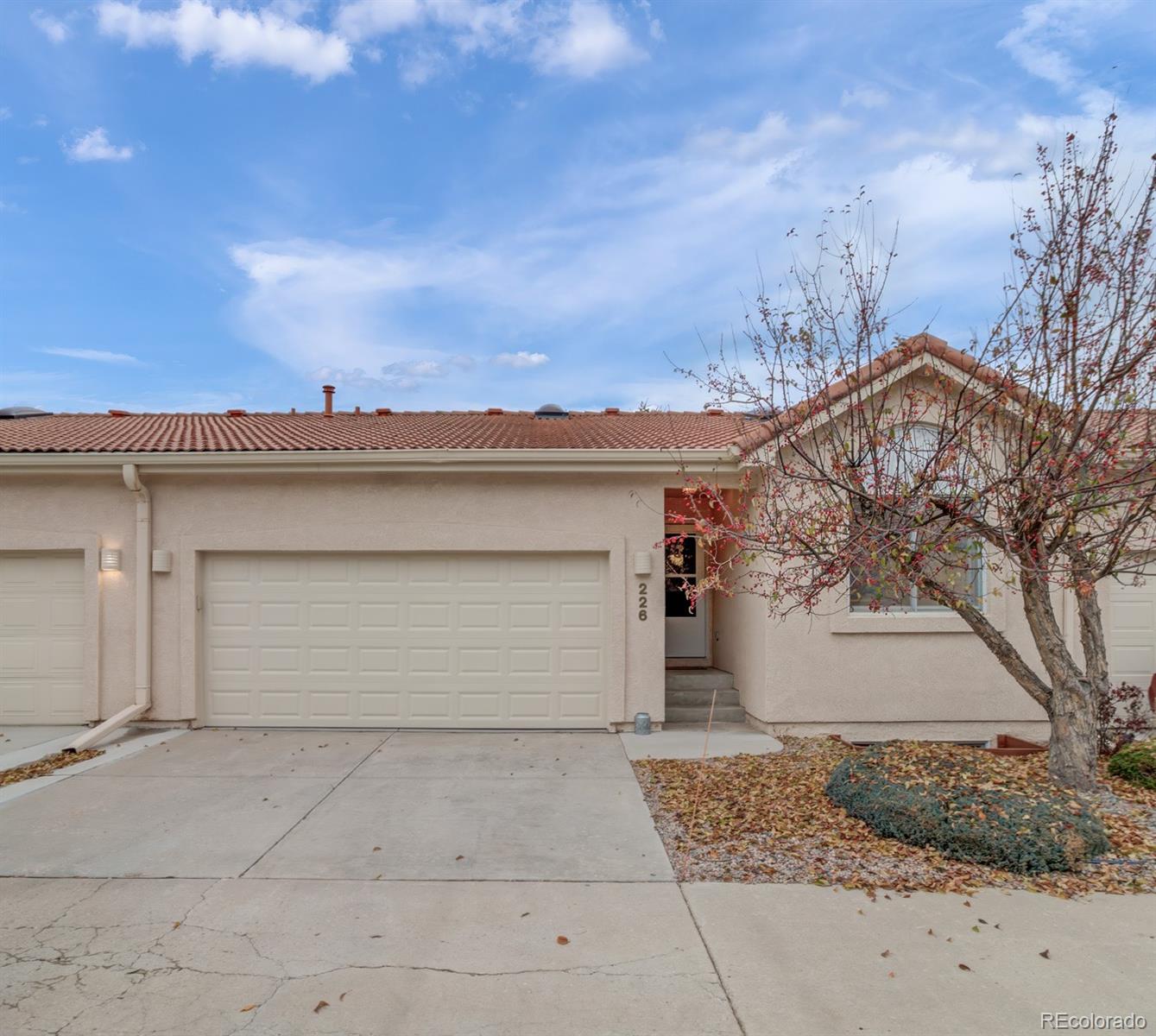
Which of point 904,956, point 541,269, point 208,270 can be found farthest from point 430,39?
point 904,956

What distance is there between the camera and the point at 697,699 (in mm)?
9500

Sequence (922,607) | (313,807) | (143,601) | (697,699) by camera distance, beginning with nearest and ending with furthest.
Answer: (313,807)
(922,607)
(143,601)
(697,699)

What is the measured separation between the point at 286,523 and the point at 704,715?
5.90 meters

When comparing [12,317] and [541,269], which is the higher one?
[541,269]

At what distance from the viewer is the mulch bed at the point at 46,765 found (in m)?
6.97

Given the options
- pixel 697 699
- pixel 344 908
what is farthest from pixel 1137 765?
pixel 344 908

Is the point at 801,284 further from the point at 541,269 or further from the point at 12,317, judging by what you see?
the point at 12,317

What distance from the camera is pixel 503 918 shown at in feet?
13.3

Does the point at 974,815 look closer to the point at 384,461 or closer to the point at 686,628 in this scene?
the point at 686,628

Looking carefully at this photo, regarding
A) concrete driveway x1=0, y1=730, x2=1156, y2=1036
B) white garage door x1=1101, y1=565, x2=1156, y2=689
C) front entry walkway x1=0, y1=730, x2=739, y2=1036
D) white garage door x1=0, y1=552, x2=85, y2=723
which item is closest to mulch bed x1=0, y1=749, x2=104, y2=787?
front entry walkway x1=0, y1=730, x2=739, y2=1036

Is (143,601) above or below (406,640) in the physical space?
above

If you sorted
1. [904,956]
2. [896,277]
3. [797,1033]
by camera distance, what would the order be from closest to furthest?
[797,1033] < [904,956] < [896,277]

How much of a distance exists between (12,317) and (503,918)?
47.8ft

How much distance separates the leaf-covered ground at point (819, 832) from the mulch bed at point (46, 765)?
5.96m
